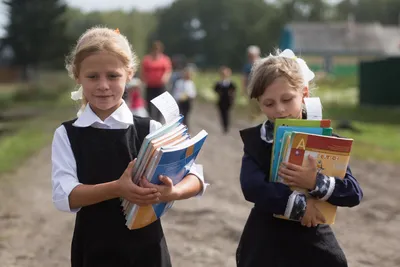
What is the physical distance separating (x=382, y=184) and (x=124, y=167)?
626 cm

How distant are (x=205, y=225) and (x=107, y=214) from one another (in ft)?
10.8

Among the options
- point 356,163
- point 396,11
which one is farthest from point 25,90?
point 396,11

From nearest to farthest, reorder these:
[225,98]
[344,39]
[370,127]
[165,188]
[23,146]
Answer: [165,188] → [23,146] → [225,98] → [370,127] → [344,39]

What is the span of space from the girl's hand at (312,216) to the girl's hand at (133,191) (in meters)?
0.63

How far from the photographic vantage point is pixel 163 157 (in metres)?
2.32

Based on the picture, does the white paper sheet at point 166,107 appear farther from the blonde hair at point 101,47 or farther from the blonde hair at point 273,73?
the blonde hair at point 273,73

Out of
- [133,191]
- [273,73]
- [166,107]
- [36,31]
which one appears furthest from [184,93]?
[36,31]

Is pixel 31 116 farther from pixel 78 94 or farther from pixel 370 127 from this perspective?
pixel 78 94

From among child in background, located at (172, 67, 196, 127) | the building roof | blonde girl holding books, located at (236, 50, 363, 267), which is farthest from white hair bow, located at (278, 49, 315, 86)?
the building roof

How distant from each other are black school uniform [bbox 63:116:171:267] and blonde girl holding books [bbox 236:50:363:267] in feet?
1.52

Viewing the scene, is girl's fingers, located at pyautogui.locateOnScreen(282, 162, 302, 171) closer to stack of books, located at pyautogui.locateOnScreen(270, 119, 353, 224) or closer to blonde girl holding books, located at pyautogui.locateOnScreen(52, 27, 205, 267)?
stack of books, located at pyautogui.locateOnScreen(270, 119, 353, 224)

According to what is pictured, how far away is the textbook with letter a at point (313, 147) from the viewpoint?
2.50 m

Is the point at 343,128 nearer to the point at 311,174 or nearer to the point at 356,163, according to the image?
the point at 356,163

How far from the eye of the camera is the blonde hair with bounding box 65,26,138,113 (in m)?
2.61
